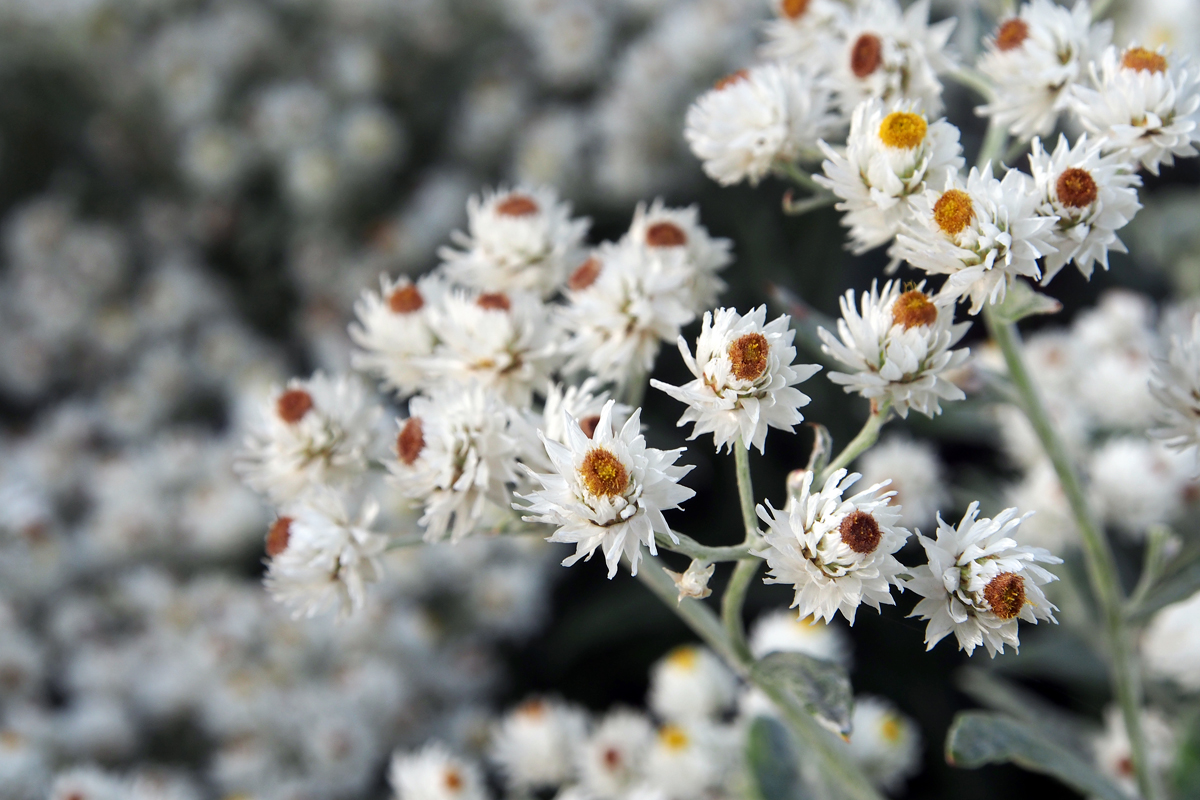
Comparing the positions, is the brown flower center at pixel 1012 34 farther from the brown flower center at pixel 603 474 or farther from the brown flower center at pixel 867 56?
the brown flower center at pixel 603 474

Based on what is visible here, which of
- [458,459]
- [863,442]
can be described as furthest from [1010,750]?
[458,459]

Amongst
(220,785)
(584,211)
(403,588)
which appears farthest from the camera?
(584,211)

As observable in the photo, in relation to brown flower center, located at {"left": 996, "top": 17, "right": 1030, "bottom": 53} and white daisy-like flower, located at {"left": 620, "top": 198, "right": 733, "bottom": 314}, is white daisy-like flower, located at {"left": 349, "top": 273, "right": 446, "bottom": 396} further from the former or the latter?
brown flower center, located at {"left": 996, "top": 17, "right": 1030, "bottom": 53}

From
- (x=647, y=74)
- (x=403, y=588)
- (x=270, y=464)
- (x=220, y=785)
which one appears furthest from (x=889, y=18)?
(x=220, y=785)

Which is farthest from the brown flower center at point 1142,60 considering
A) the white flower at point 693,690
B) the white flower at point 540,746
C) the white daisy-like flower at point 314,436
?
the white flower at point 540,746

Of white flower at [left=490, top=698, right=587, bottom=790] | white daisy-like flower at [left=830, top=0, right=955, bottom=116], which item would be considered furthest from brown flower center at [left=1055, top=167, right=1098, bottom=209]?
white flower at [left=490, top=698, right=587, bottom=790]

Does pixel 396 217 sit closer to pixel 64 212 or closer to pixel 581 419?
pixel 64 212
